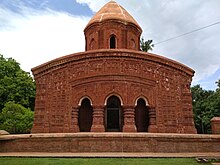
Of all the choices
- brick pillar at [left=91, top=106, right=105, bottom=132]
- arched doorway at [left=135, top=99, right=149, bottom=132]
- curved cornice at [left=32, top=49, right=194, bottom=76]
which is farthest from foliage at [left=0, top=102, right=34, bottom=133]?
arched doorway at [left=135, top=99, right=149, bottom=132]

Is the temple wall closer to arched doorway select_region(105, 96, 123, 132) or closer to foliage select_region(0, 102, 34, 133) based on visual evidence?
arched doorway select_region(105, 96, 123, 132)

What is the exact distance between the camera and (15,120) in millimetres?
17656

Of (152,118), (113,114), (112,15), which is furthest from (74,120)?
(112,15)

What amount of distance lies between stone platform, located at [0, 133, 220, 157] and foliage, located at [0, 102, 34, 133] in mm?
7709

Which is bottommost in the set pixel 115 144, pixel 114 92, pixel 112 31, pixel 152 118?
pixel 115 144

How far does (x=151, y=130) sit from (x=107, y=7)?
8.96 m

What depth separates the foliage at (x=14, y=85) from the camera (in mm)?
24156

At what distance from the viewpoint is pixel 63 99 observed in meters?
13.9

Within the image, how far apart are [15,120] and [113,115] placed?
699cm

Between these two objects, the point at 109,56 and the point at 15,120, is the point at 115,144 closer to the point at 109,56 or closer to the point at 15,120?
the point at 109,56

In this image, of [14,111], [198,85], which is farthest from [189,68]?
[198,85]

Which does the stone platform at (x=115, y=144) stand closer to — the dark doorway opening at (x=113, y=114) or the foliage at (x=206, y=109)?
the dark doorway opening at (x=113, y=114)

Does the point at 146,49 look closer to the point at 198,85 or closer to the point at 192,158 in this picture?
the point at 198,85

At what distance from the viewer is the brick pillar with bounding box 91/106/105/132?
42.3 feet
